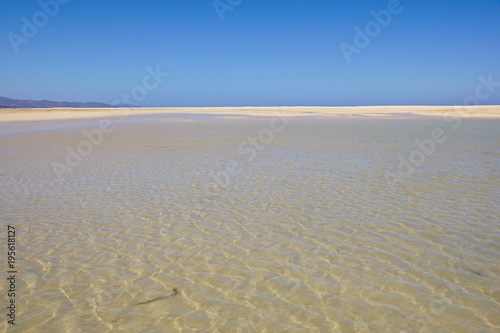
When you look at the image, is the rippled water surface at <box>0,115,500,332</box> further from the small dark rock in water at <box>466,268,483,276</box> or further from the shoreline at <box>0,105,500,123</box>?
the shoreline at <box>0,105,500,123</box>

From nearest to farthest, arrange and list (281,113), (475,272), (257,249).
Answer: (475,272)
(257,249)
(281,113)

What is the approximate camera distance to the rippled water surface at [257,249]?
3.54 meters

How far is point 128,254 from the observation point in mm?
4922

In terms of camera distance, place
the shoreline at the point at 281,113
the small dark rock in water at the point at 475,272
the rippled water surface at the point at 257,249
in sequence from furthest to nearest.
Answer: the shoreline at the point at 281,113, the small dark rock in water at the point at 475,272, the rippled water surface at the point at 257,249

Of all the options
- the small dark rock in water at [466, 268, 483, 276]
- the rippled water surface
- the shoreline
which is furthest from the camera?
the shoreline

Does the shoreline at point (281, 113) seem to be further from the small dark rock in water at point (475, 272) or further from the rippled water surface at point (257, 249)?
the small dark rock in water at point (475, 272)

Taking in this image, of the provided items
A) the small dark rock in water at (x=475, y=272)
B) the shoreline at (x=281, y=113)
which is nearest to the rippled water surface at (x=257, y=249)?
the small dark rock in water at (x=475, y=272)

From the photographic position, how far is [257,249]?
16.5 ft

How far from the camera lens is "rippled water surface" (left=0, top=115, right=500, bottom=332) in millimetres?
3541

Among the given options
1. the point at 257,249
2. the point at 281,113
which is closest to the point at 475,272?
the point at 257,249

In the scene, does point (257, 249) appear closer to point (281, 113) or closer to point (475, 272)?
point (475, 272)

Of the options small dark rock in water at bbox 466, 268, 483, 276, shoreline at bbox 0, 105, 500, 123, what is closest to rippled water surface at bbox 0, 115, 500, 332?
small dark rock in water at bbox 466, 268, 483, 276

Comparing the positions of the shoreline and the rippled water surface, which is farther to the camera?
the shoreline

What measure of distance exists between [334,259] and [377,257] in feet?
1.94
